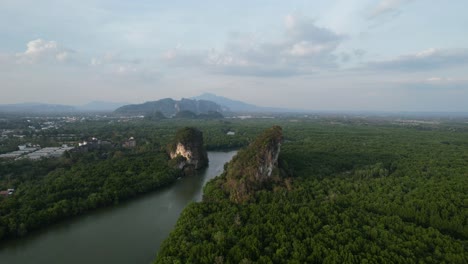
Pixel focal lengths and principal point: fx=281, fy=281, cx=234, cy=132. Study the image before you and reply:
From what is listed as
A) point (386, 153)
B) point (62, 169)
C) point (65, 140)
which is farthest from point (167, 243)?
point (65, 140)

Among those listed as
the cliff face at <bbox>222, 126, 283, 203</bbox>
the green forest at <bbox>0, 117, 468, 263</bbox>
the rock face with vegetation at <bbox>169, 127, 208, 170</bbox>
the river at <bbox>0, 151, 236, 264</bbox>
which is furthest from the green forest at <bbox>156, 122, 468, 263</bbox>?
the rock face with vegetation at <bbox>169, 127, 208, 170</bbox>

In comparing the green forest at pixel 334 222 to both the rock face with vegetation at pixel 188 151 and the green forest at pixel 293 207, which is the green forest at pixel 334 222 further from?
the rock face with vegetation at pixel 188 151

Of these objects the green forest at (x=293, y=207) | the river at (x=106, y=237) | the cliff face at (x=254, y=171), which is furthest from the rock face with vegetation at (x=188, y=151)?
the cliff face at (x=254, y=171)

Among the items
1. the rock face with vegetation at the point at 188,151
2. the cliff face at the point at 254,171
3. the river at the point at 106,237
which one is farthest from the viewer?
the rock face with vegetation at the point at 188,151

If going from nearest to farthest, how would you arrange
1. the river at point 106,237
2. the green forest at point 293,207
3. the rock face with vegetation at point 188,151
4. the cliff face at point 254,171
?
the green forest at point 293,207 → the river at point 106,237 → the cliff face at point 254,171 → the rock face with vegetation at point 188,151

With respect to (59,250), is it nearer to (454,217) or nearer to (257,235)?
(257,235)

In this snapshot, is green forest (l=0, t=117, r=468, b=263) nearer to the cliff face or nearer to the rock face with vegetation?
the cliff face

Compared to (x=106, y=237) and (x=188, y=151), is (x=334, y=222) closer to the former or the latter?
(x=106, y=237)
